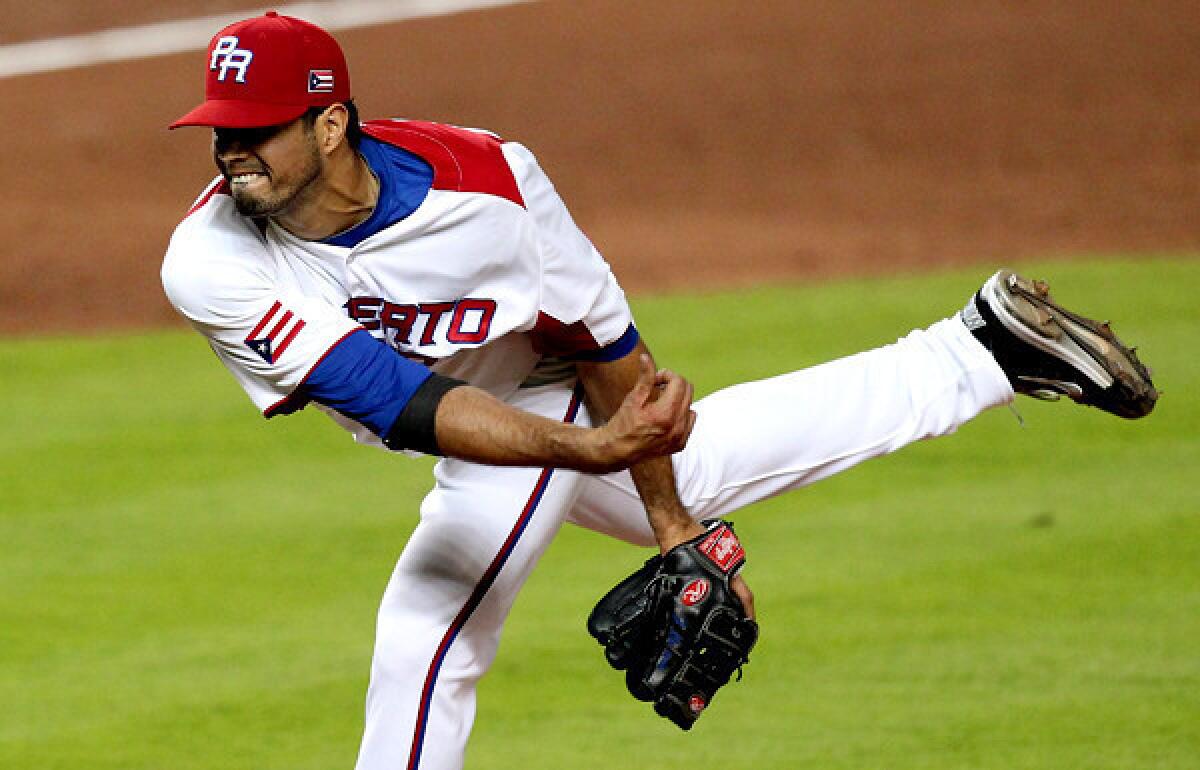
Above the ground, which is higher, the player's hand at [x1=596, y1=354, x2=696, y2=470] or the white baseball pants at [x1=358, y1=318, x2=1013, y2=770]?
the player's hand at [x1=596, y1=354, x2=696, y2=470]

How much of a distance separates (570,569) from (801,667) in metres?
1.21

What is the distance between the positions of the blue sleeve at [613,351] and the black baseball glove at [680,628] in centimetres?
46

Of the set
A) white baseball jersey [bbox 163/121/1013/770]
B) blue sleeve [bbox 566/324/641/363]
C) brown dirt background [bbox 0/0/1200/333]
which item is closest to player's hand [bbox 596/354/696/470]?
white baseball jersey [bbox 163/121/1013/770]

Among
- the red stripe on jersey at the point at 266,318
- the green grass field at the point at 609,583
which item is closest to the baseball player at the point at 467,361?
the red stripe on jersey at the point at 266,318

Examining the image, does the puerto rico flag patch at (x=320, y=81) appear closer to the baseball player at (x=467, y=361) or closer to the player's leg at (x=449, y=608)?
the baseball player at (x=467, y=361)

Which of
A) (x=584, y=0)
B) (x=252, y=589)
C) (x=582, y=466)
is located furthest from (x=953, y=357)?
(x=584, y=0)

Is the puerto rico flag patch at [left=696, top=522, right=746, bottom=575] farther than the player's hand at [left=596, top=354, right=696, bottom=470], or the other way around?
the puerto rico flag patch at [left=696, top=522, right=746, bottom=575]

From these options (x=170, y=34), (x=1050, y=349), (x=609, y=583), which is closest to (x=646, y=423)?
(x=1050, y=349)

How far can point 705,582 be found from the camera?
4195 millimetres

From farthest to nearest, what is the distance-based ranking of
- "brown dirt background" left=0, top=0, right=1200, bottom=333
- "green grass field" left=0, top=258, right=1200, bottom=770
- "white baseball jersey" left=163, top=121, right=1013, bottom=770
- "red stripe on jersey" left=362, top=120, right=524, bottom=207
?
"brown dirt background" left=0, top=0, right=1200, bottom=333, "green grass field" left=0, top=258, right=1200, bottom=770, "red stripe on jersey" left=362, top=120, right=524, bottom=207, "white baseball jersey" left=163, top=121, right=1013, bottom=770

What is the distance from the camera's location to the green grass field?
530 centimetres

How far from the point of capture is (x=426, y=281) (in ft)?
13.7

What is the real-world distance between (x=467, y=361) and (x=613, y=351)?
12.8 inches

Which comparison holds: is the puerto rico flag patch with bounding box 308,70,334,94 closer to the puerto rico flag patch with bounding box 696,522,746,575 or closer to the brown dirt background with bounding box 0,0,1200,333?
the puerto rico flag patch with bounding box 696,522,746,575
